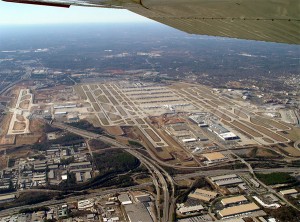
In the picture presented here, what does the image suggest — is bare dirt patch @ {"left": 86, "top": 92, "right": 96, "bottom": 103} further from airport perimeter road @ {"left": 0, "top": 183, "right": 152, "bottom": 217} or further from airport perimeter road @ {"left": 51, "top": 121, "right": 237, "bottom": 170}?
airport perimeter road @ {"left": 0, "top": 183, "right": 152, "bottom": 217}

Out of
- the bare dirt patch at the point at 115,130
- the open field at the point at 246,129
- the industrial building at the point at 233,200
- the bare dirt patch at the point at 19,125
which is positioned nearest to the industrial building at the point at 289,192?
the industrial building at the point at 233,200

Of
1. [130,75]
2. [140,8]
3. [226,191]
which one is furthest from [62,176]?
[130,75]

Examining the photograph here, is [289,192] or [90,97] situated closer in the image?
[289,192]

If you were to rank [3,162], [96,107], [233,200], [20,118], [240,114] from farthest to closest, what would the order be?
1. [96,107]
2. [240,114]
3. [20,118]
4. [3,162]
5. [233,200]

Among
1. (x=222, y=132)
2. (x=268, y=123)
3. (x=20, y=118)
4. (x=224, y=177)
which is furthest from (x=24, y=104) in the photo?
(x=268, y=123)

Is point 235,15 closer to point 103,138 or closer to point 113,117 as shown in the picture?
point 103,138

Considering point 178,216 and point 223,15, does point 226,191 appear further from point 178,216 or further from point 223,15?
point 223,15

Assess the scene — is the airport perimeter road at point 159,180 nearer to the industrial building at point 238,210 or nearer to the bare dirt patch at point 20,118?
the industrial building at point 238,210
